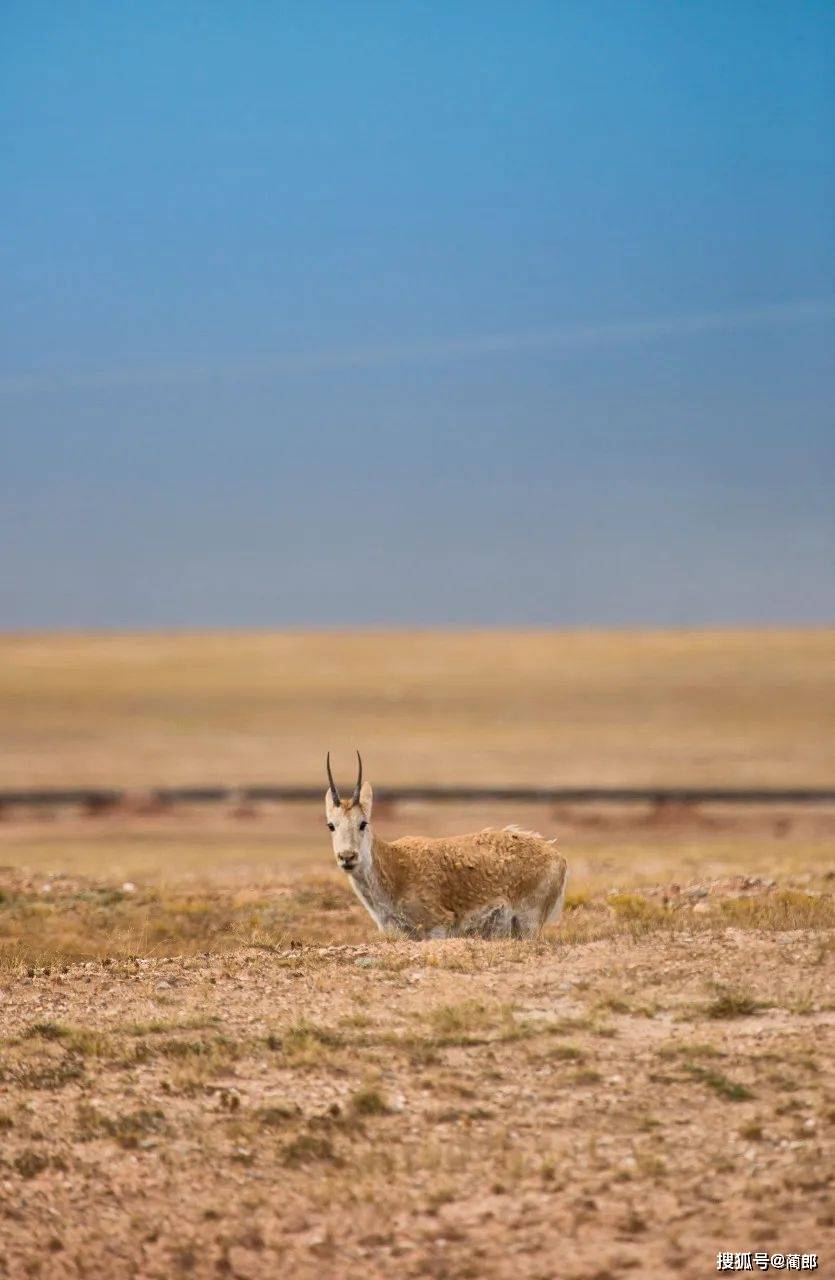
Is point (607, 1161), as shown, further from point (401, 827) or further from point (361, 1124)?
point (401, 827)

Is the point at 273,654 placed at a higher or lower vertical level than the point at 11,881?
higher

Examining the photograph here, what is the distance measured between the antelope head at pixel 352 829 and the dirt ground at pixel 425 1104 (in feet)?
2.80

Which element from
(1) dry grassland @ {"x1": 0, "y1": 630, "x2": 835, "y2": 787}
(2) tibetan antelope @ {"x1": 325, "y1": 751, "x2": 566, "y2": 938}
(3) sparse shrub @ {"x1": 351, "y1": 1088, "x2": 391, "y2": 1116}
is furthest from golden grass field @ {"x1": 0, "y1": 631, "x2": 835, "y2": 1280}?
(1) dry grassland @ {"x1": 0, "y1": 630, "x2": 835, "y2": 787}

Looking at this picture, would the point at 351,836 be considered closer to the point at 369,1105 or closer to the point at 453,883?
the point at 453,883

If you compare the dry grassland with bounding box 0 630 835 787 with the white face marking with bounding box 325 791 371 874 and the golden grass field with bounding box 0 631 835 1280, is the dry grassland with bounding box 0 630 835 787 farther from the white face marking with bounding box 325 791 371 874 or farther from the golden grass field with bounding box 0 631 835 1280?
the white face marking with bounding box 325 791 371 874

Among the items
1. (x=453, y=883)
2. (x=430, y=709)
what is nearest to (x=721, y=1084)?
(x=453, y=883)

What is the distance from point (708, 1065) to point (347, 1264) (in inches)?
138

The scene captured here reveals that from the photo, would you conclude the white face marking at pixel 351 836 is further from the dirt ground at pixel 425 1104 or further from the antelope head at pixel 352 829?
the dirt ground at pixel 425 1104

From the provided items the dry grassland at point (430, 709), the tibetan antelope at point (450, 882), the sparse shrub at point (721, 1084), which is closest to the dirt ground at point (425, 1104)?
the sparse shrub at point (721, 1084)

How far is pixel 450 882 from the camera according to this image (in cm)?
1756

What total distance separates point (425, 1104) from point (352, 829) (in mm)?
→ 5128

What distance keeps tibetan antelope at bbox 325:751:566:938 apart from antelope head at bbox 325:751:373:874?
0.05ft

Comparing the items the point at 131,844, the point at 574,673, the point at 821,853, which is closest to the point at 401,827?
the point at 131,844

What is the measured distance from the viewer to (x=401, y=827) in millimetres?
56031
